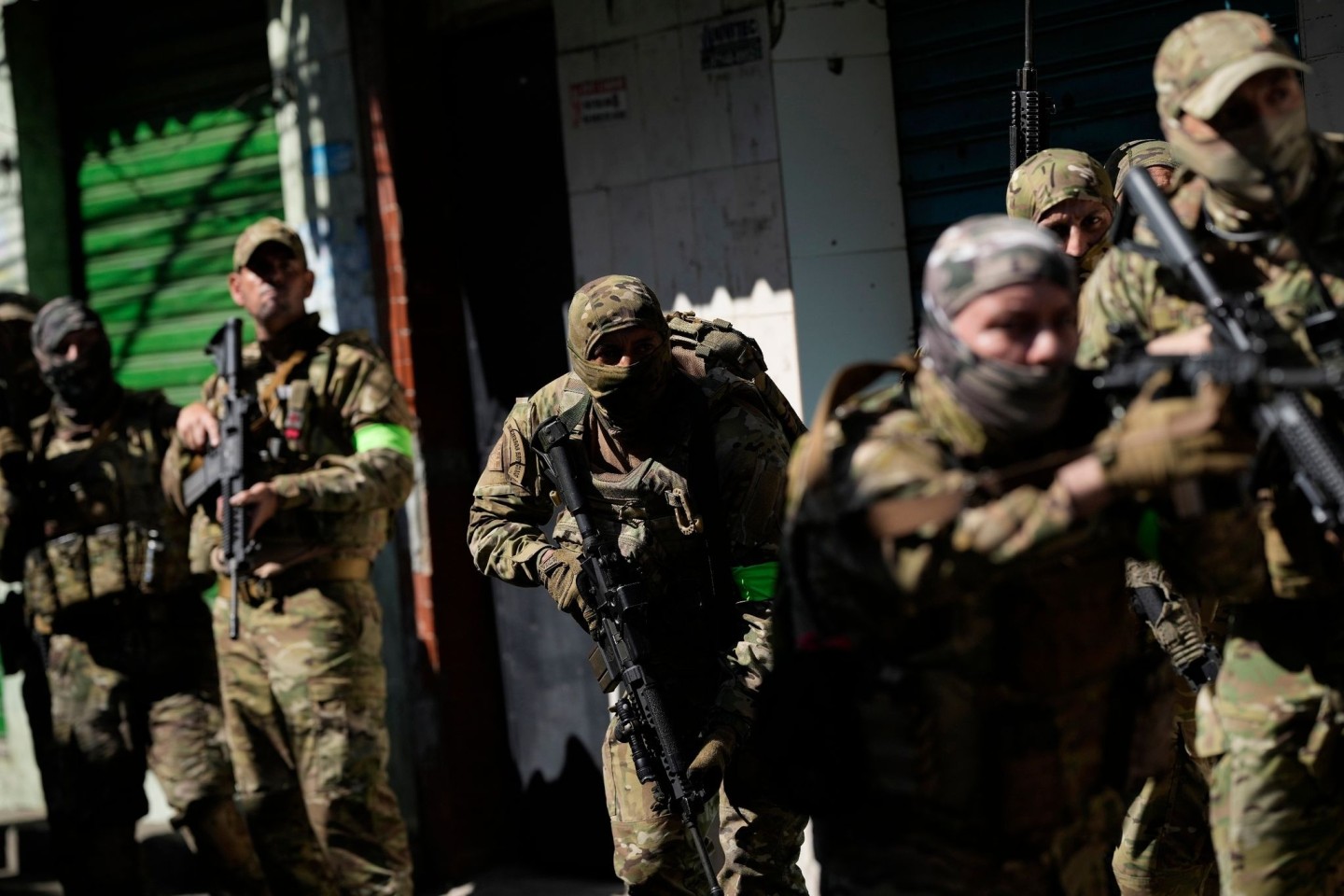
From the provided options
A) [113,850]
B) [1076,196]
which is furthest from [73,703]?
[1076,196]


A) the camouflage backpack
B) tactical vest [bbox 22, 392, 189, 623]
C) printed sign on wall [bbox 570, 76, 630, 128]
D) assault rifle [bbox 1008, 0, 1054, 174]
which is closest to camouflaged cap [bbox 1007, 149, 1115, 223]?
assault rifle [bbox 1008, 0, 1054, 174]

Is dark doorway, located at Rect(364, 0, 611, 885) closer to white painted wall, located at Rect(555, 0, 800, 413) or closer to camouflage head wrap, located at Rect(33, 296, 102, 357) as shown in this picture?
white painted wall, located at Rect(555, 0, 800, 413)

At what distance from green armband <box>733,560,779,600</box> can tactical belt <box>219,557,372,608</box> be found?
185cm

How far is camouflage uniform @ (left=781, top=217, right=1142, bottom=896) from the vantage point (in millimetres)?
2873

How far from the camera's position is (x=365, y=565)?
19.3ft

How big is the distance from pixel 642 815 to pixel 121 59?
5279 millimetres

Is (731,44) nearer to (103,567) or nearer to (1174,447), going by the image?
(103,567)

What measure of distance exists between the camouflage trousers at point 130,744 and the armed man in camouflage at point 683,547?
212 cm

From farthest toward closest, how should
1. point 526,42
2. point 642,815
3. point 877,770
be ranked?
point 526,42 → point 642,815 → point 877,770

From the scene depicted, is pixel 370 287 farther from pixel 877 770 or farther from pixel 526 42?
pixel 877 770

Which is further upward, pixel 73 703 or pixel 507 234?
pixel 507 234

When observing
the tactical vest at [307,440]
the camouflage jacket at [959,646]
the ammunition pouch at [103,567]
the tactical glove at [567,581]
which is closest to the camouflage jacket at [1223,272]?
the camouflage jacket at [959,646]

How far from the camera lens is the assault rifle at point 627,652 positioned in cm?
426

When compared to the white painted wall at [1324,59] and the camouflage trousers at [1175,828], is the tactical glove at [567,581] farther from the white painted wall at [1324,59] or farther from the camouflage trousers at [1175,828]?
the white painted wall at [1324,59]
